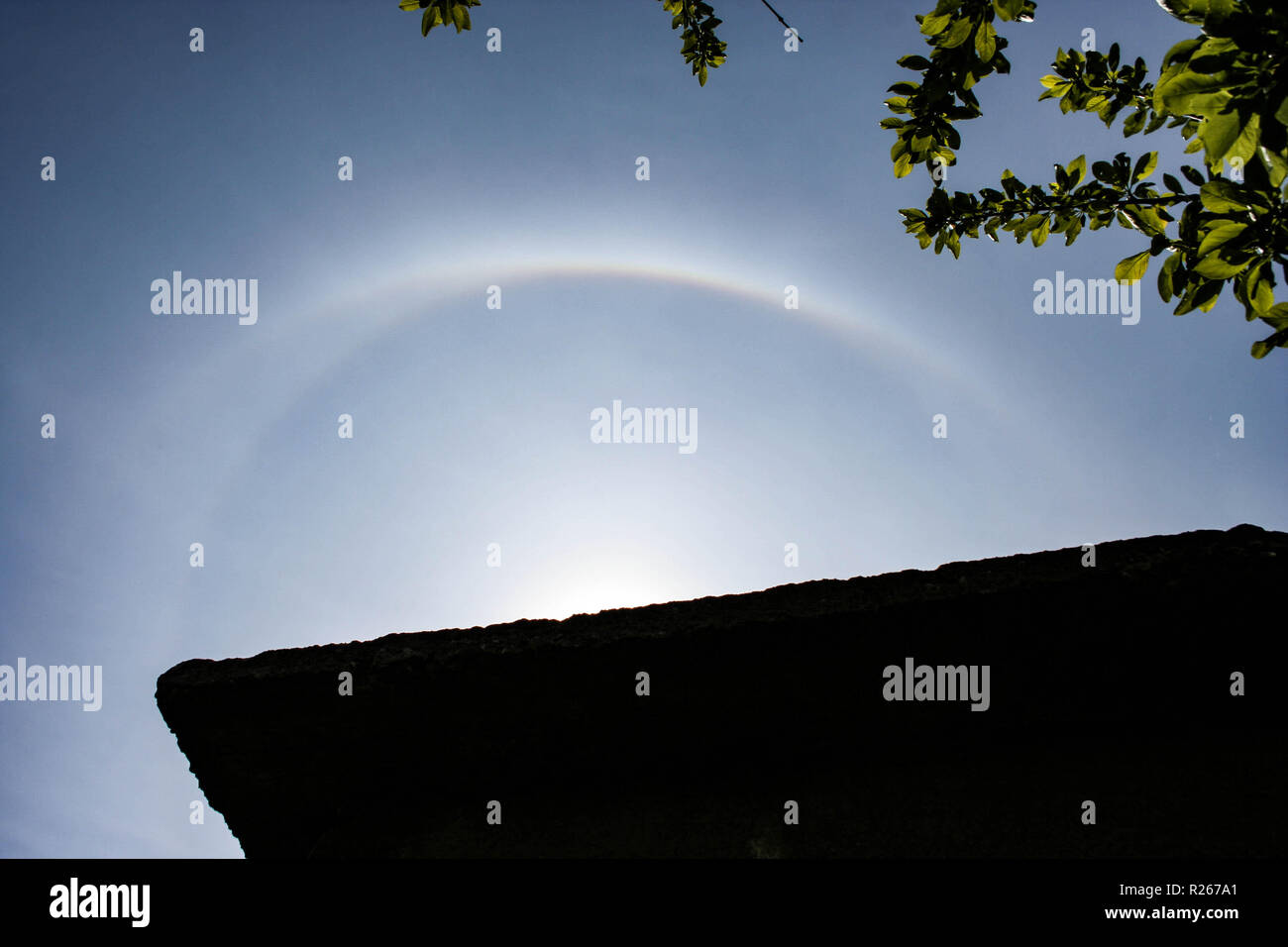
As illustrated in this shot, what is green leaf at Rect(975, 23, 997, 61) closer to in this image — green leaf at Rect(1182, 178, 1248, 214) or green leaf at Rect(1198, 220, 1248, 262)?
green leaf at Rect(1182, 178, 1248, 214)

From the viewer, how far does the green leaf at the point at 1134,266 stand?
8.39 feet

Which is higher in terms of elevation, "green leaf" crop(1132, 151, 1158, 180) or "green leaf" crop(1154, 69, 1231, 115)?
"green leaf" crop(1132, 151, 1158, 180)

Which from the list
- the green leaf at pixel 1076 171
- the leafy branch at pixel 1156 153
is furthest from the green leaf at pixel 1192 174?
the green leaf at pixel 1076 171

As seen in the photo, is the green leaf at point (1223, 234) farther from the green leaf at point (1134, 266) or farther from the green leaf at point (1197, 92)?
the green leaf at point (1134, 266)

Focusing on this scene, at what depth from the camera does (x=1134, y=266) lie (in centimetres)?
256

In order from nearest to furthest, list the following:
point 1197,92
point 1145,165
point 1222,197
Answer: point 1197,92 → point 1222,197 → point 1145,165

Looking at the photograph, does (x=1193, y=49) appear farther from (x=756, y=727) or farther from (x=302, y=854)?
(x=302, y=854)

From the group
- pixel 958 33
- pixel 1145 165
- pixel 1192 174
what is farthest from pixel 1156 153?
pixel 958 33

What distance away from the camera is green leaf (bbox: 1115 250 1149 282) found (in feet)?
8.39

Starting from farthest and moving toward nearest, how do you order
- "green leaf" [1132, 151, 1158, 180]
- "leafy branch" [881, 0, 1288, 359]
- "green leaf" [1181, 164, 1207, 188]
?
"green leaf" [1132, 151, 1158, 180] → "green leaf" [1181, 164, 1207, 188] → "leafy branch" [881, 0, 1288, 359]

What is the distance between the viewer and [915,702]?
8.55 ft

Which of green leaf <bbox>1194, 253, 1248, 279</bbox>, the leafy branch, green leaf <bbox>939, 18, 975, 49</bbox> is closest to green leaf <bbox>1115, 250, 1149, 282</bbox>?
the leafy branch

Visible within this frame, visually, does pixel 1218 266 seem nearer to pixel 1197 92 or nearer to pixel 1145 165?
pixel 1197 92
